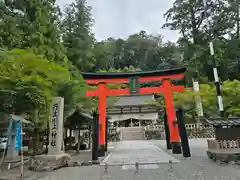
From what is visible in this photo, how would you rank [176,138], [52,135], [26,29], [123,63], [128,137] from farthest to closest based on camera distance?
[123,63], [128,137], [26,29], [176,138], [52,135]

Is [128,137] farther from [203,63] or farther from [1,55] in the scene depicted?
[1,55]

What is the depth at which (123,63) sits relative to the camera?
52.7 metres

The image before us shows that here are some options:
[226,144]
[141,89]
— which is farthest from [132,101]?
[226,144]

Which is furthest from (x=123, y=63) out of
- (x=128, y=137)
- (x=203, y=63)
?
(x=128, y=137)

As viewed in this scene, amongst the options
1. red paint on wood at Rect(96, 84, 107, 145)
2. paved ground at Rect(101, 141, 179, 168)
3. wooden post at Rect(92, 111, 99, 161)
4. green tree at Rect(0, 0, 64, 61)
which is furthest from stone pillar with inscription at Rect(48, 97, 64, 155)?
green tree at Rect(0, 0, 64, 61)

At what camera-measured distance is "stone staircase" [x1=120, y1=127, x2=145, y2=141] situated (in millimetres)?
23452

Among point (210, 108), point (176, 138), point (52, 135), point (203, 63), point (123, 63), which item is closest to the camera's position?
point (52, 135)

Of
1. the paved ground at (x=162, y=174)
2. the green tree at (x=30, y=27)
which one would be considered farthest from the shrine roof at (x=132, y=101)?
the paved ground at (x=162, y=174)

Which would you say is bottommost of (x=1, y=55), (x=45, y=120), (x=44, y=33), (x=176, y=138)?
(x=176, y=138)

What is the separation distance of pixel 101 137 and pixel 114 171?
340 cm

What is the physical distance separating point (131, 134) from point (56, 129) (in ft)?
56.5

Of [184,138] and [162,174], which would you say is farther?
[184,138]

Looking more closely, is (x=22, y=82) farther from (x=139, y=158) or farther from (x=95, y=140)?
(x=139, y=158)

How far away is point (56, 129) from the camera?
7699 millimetres
